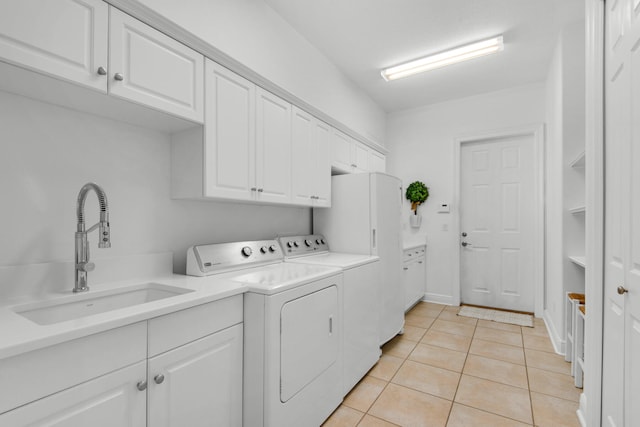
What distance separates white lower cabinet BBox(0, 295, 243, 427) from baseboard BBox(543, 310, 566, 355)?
9.12ft

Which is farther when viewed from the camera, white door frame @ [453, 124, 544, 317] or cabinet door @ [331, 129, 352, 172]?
white door frame @ [453, 124, 544, 317]

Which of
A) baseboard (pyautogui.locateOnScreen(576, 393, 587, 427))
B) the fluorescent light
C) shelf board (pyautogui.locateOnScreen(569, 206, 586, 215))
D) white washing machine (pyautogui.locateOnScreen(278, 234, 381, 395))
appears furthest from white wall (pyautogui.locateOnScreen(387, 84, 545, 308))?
baseboard (pyautogui.locateOnScreen(576, 393, 587, 427))

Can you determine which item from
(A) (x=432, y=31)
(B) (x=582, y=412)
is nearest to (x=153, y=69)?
(A) (x=432, y=31)

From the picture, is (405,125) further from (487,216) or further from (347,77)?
(487,216)

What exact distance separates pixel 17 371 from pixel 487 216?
4438 millimetres

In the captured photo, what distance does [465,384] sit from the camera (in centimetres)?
222

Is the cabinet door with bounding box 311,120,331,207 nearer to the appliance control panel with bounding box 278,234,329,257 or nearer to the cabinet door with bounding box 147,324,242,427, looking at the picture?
the appliance control panel with bounding box 278,234,329,257

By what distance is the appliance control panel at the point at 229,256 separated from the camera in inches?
71.0

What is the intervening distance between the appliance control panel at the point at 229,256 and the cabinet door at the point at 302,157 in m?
0.43

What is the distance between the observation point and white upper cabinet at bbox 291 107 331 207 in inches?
95.0

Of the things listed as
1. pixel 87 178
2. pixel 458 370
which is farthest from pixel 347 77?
pixel 458 370

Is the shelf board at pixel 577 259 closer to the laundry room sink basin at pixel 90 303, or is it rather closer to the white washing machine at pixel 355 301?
the white washing machine at pixel 355 301

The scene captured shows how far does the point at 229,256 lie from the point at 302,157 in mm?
991

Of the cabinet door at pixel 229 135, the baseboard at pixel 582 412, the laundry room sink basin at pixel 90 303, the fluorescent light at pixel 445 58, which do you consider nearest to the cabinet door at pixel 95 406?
the laundry room sink basin at pixel 90 303
